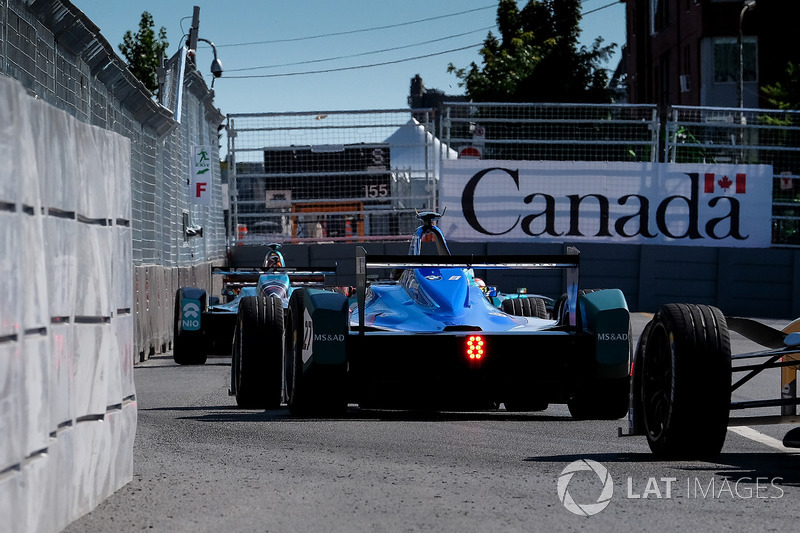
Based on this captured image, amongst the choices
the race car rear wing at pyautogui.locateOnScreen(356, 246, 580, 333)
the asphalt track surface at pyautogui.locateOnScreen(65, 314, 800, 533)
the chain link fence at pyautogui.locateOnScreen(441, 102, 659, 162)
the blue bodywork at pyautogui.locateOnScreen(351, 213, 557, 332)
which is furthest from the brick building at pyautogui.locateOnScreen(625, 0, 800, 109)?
the asphalt track surface at pyautogui.locateOnScreen(65, 314, 800, 533)

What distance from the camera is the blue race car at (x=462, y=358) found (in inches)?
343

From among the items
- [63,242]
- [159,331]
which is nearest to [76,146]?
[63,242]

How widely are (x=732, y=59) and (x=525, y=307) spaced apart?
39.9 m

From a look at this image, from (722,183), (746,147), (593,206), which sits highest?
(746,147)

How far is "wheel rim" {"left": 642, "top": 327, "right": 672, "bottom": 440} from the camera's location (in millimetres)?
6757

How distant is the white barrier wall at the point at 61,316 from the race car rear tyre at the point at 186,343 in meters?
9.26

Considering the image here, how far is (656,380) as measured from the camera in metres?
6.95

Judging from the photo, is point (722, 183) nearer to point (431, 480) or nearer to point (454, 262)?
point (454, 262)

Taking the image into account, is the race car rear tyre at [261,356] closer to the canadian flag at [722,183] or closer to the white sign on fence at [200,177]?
the white sign on fence at [200,177]

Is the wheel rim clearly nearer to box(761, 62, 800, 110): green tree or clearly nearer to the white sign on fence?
the white sign on fence

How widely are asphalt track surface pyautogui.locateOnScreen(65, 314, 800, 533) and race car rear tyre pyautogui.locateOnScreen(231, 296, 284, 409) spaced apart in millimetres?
999

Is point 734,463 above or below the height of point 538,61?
below

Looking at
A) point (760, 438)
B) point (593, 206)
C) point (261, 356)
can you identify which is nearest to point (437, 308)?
point (261, 356)

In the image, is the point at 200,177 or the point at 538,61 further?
the point at 538,61
